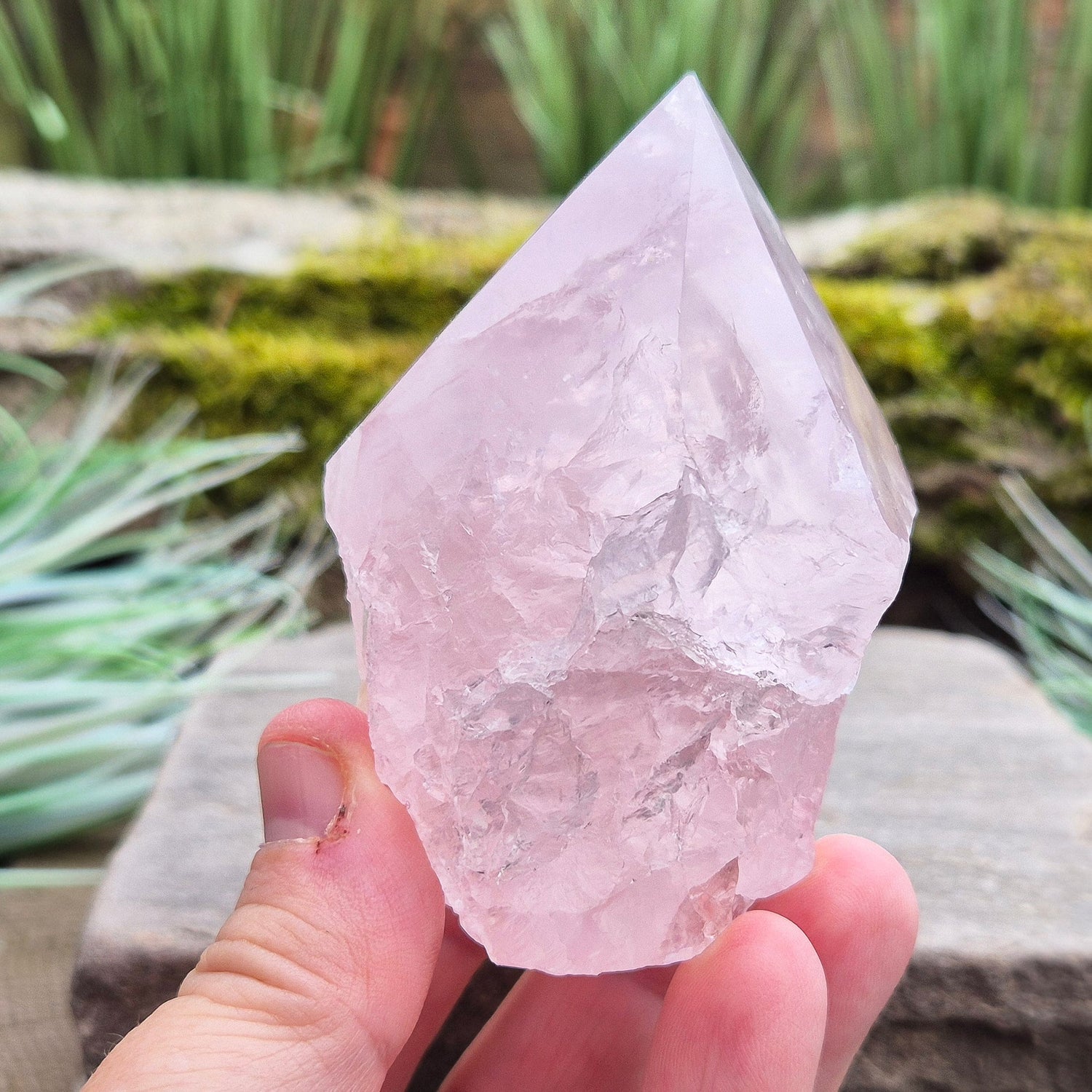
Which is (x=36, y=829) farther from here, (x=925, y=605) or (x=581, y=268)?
(x=925, y=605)

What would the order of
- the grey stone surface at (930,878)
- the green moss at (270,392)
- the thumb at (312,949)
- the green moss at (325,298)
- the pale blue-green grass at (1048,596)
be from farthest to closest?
the green moss at (325,298) → the green moss at (270,392) → the pale blue-green grass at (1048,596) → the grey stone surface at (930,878) → the thumb at (312,949)

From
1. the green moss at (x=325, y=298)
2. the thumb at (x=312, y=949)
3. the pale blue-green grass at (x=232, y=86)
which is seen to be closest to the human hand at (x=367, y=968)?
the thumb at (x=312, y=949)

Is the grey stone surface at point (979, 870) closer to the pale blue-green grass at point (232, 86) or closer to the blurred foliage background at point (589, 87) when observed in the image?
the blurred foliage background at point (589, 87)

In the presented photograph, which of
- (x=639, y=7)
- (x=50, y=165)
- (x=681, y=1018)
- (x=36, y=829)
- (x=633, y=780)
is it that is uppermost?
(x=639, y=7)

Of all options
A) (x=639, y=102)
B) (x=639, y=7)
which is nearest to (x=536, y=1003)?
(x=639, y=102)

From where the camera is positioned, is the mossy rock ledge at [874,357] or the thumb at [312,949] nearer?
the thumb at [312,949]

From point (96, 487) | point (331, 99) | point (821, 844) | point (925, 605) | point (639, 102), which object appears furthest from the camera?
point (331, 99)
